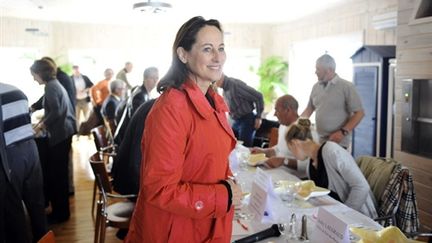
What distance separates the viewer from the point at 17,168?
9.21ft

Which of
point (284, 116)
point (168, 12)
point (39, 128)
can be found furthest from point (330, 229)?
point (168, 12)

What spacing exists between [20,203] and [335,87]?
8.63ft

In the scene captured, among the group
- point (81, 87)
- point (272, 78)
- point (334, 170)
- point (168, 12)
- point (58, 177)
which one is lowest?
point (58, 177)

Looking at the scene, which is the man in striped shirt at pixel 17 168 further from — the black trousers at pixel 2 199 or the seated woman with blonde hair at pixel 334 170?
the seated woman with blonde hair at pixel 334 170

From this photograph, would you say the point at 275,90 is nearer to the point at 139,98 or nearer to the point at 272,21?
the point at 272,21

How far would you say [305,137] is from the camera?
2477 millimetres

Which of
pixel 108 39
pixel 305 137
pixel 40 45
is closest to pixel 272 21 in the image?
pixel 108 39

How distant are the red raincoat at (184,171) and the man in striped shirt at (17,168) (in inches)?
66.4

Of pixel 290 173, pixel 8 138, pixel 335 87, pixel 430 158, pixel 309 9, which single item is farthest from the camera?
pixel 309 9

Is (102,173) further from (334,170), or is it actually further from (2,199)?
(334,170)

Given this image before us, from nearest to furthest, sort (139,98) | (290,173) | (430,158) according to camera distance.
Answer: (290,173)
(430,158)
(139,98)

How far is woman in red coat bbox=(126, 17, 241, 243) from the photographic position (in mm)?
1147

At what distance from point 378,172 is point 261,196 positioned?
1.12m

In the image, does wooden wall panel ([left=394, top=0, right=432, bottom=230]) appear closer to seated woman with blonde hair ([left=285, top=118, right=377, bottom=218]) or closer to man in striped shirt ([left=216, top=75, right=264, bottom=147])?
seated woman with blonde hair ([left=285, top=118, right=377, bottom=218])
